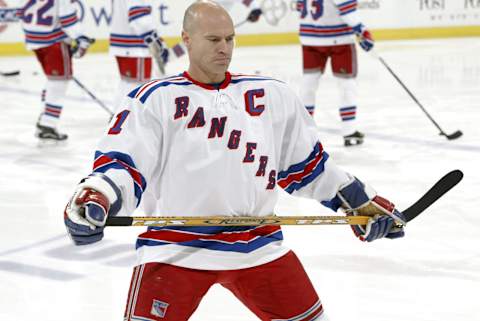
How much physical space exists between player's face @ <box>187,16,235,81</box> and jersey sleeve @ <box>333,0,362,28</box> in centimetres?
391

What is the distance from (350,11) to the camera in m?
5.91

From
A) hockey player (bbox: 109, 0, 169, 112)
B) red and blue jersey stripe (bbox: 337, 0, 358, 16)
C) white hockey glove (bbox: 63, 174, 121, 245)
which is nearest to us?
white hockey glove (bbox: 63, 174, 121, 245)

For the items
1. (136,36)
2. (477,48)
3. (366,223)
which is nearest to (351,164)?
(136,36)

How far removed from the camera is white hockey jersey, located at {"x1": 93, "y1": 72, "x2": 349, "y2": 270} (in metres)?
2.00

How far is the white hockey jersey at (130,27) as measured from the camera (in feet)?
19.6

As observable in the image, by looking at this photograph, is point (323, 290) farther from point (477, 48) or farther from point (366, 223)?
point (477, 48)

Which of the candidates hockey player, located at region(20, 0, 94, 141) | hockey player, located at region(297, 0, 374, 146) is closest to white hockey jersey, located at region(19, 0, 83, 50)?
hockey player, located at region(20, 0, 94, 141)

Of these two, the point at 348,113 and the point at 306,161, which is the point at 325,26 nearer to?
the point at 348,113

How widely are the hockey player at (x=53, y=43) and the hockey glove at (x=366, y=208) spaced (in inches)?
173

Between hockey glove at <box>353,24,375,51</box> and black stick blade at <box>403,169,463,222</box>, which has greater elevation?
black stick blade at <box>403,169,463,222</box>

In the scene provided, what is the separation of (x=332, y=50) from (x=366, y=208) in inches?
161

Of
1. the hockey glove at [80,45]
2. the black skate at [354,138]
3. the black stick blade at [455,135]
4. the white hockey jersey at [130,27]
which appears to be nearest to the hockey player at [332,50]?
the black skate at [354,138]

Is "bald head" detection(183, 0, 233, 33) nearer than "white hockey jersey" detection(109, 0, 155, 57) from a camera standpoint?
Yes

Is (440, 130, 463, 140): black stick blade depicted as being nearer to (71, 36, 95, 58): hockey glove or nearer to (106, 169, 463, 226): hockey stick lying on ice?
(71, 36, 95, 58): hockey glove
